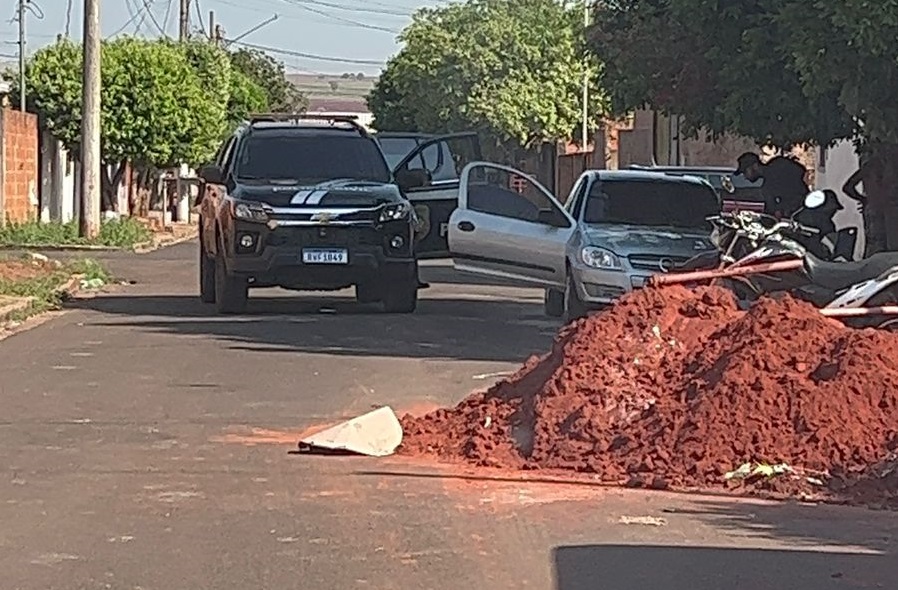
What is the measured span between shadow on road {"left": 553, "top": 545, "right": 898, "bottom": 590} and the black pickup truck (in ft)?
37.7

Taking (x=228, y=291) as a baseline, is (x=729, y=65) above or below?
above

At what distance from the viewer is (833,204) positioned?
1775cm

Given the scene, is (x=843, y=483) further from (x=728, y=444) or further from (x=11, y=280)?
(x=11, y=280)

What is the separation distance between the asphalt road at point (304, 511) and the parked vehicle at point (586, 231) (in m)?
2.68

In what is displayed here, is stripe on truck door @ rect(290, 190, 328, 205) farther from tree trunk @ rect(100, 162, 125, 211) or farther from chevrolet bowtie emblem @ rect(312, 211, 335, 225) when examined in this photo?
tree trunk @ rect(100, 162, 125, 211)

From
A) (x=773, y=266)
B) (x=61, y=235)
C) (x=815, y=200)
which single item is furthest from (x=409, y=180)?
(x=61, y=235)

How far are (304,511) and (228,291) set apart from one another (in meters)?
11.1

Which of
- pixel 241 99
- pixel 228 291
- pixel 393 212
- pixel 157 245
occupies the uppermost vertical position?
pixel 241 99

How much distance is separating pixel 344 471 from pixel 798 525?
2684 millimetres

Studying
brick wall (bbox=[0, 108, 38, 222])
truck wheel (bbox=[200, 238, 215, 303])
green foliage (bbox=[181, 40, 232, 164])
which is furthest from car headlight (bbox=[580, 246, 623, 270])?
green foliage (bbox=[181, 40, 232, 164])

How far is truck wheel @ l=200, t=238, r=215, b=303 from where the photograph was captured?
21609mm

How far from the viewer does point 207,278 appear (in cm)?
2178

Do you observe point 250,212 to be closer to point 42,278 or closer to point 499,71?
point 42,278

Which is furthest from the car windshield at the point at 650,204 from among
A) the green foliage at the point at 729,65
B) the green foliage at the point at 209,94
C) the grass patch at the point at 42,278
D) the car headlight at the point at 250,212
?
the green foliage at the point at 209,94
